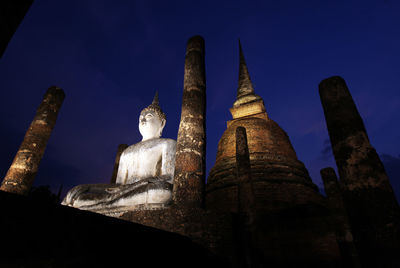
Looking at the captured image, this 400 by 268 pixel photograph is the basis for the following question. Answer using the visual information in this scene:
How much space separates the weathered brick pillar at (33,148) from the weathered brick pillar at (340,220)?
852 cm

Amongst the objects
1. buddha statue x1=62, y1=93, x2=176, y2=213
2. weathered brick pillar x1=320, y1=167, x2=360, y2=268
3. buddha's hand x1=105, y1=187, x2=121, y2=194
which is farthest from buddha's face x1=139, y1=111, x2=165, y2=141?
weathered brick pillar x1=320, y1=167, x2=360, y2=268

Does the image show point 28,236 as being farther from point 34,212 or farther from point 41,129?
point 41,129

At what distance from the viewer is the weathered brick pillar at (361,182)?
4.28m

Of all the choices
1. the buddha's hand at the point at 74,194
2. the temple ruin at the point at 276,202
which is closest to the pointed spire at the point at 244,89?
the temple ruin at the point at 276,202

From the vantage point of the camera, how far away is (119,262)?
6.51ft

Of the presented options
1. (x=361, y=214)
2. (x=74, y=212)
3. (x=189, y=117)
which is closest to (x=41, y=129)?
(x=189, y=117)

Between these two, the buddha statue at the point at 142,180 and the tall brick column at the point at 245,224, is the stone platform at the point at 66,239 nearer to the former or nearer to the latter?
the tall brick column at the point at 245,224

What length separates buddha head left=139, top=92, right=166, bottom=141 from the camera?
773 cm

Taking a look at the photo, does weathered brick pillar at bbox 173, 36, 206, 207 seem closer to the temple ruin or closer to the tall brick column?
the temple ruin

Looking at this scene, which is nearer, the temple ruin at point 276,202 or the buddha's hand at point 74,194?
the temple ruin at point 276,202

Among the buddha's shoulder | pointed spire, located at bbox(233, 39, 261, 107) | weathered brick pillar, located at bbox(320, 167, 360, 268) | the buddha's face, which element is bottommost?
weathered brick pillar, located at bbox(320, 167, 360, 268)

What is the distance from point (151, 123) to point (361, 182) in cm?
573

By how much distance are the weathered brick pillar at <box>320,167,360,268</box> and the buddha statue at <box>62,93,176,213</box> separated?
4.04 m

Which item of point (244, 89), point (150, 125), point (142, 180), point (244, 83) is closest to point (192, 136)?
point (142, 180)
